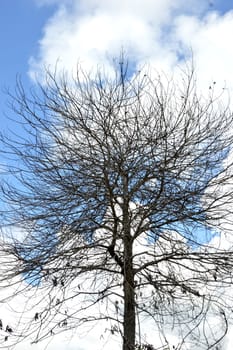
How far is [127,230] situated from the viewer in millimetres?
8305

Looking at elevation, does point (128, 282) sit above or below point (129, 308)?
above

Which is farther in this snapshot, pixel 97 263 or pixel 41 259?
pixel 97 263

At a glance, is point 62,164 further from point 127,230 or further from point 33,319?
point 33,319

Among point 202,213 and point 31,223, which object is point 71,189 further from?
point 202,213

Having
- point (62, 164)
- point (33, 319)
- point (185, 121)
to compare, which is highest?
point (185, 121)

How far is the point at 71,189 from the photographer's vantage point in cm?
841

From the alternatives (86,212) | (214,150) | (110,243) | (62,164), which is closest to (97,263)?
(110,243)

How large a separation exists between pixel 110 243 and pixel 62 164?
4.79ft

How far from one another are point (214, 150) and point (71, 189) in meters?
2.35

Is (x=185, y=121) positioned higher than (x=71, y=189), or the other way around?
(x=185, y=121)

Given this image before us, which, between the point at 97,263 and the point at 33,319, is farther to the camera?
the point at 97,263

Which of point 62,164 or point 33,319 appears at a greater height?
point 62,164

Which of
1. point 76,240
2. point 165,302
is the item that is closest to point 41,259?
point 76,240

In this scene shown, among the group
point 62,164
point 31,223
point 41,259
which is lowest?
point 41,259
